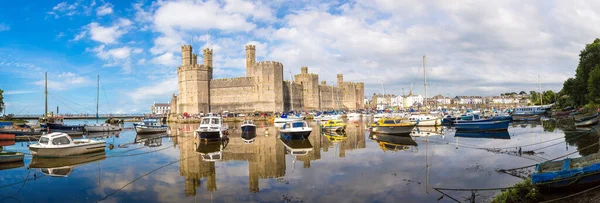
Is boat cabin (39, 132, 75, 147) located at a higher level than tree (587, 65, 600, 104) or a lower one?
lower

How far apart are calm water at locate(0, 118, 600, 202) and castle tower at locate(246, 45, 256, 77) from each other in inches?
1762

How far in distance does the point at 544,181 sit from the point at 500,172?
3.29m

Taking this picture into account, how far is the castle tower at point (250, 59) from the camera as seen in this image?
60906 mm

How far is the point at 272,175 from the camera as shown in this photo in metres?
10.9

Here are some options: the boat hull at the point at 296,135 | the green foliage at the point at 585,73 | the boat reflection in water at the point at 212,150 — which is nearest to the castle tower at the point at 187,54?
the boat reflection in water at the point at 212,150

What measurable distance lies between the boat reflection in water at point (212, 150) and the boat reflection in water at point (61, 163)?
13.1ft

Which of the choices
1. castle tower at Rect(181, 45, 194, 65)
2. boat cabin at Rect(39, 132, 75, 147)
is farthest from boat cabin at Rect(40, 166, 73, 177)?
castle tower at Rect(181, 45, 194, 65)

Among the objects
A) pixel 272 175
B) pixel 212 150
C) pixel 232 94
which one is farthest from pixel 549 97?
pixel 272 175

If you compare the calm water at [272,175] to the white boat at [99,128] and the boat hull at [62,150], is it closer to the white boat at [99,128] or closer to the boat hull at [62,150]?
the boat hull at [62,150]

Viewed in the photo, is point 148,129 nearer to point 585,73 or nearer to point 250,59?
point 250,59

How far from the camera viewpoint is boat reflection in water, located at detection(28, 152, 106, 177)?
1202 centimetres

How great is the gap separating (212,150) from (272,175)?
6645 mm

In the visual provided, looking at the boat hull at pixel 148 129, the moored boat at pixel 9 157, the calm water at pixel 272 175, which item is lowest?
the calm water at pixel 272 175

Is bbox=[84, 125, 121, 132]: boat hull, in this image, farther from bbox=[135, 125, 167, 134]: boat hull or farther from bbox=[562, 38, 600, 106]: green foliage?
bbox=[562, 38, 600, 106]: green foliage
